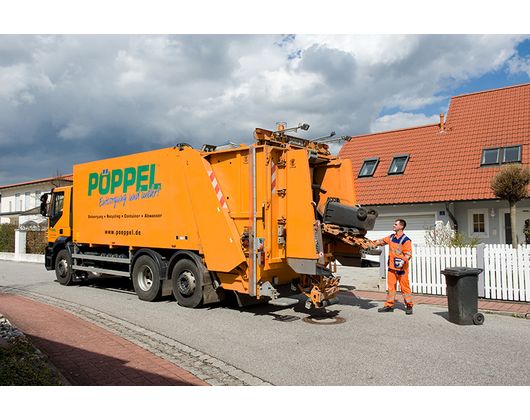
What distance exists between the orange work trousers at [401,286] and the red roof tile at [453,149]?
8.24 m

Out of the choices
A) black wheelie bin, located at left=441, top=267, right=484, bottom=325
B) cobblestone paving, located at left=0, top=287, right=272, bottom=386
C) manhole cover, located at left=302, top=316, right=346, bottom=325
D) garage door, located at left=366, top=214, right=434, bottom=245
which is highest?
garage door, located at left=366, top=214, right=434, bottom=245

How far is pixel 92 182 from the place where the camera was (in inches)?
418

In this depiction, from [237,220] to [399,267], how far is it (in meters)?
3.06

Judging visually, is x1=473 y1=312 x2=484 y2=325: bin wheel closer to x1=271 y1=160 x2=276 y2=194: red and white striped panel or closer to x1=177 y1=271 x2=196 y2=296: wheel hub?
x1=271 y1=160 x2=276 y2=194: red and white striped panel

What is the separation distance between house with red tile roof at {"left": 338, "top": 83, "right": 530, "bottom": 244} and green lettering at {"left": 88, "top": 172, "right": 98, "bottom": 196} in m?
10.3

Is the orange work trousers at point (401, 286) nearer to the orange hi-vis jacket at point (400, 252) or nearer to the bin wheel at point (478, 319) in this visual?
the orange hi-vis jacket at point (400, 252)

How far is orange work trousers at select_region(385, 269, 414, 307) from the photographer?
7.53m

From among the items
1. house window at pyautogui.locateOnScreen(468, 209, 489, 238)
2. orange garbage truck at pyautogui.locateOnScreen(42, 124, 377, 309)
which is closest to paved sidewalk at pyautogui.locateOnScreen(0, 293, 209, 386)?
orange garbage truck at pyautogui.locateOnScreen(42, 124, 377, 309)

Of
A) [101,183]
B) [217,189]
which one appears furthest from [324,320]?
[101,183]

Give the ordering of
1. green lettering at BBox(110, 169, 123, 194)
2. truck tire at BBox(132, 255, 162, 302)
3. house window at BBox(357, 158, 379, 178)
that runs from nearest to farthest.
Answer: truck tire at BBox(132, 255, 162, 302), green lettering at BBox(110, 169, 123, 194), house window at BBox(357, 158, 379, 178)

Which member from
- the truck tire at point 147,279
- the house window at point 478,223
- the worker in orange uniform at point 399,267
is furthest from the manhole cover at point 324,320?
the house window at point 478,223

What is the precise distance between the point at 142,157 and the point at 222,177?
2.43 metres
